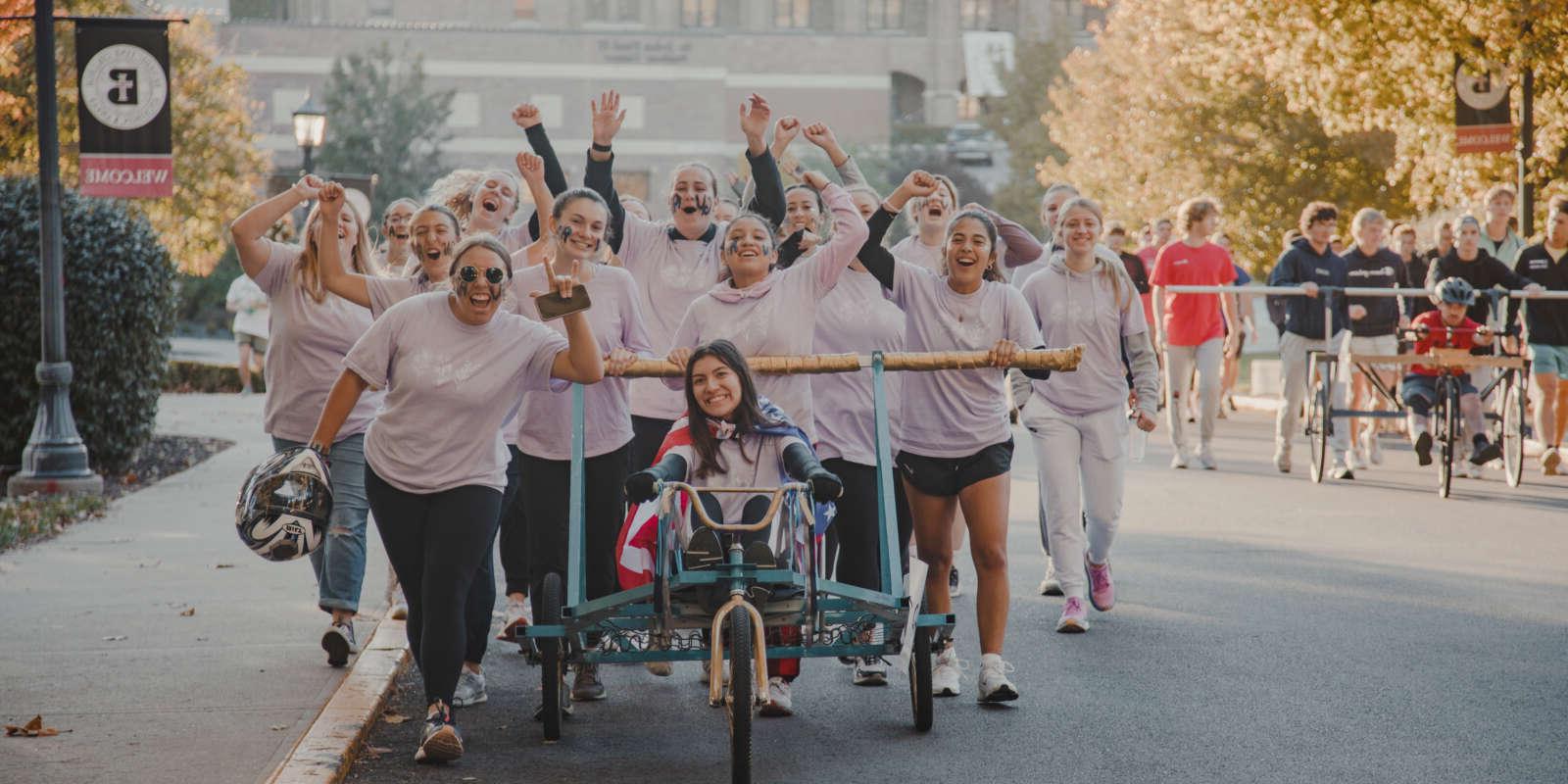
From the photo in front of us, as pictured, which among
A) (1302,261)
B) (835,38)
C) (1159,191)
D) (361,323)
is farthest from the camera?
(835,38)

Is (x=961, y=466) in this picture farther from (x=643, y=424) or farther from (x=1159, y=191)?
(x=1159, y=191)

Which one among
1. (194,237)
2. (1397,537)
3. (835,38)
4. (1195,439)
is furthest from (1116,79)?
(835,38)

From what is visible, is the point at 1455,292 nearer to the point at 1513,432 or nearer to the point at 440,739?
the point at 1513,432

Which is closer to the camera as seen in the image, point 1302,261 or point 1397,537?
point 1397,537

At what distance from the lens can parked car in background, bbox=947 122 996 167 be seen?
88938mm

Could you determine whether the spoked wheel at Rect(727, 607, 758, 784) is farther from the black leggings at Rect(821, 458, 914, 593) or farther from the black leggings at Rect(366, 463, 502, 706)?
the black leggings at Rect(821, 458, 914, 593)

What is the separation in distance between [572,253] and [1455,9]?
42.9 ft

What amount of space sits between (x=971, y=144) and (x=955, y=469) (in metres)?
84.0

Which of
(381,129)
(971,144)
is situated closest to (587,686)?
(381,129)

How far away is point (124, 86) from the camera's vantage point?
15.5 m

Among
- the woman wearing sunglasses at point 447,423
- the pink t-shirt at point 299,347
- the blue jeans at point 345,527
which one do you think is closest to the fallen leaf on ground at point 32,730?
the woman wearing sunglasses at point 447,423

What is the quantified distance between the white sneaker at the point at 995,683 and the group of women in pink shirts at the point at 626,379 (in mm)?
Answer: 11

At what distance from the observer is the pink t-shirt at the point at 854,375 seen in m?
7.63

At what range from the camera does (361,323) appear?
8422 millimetres
